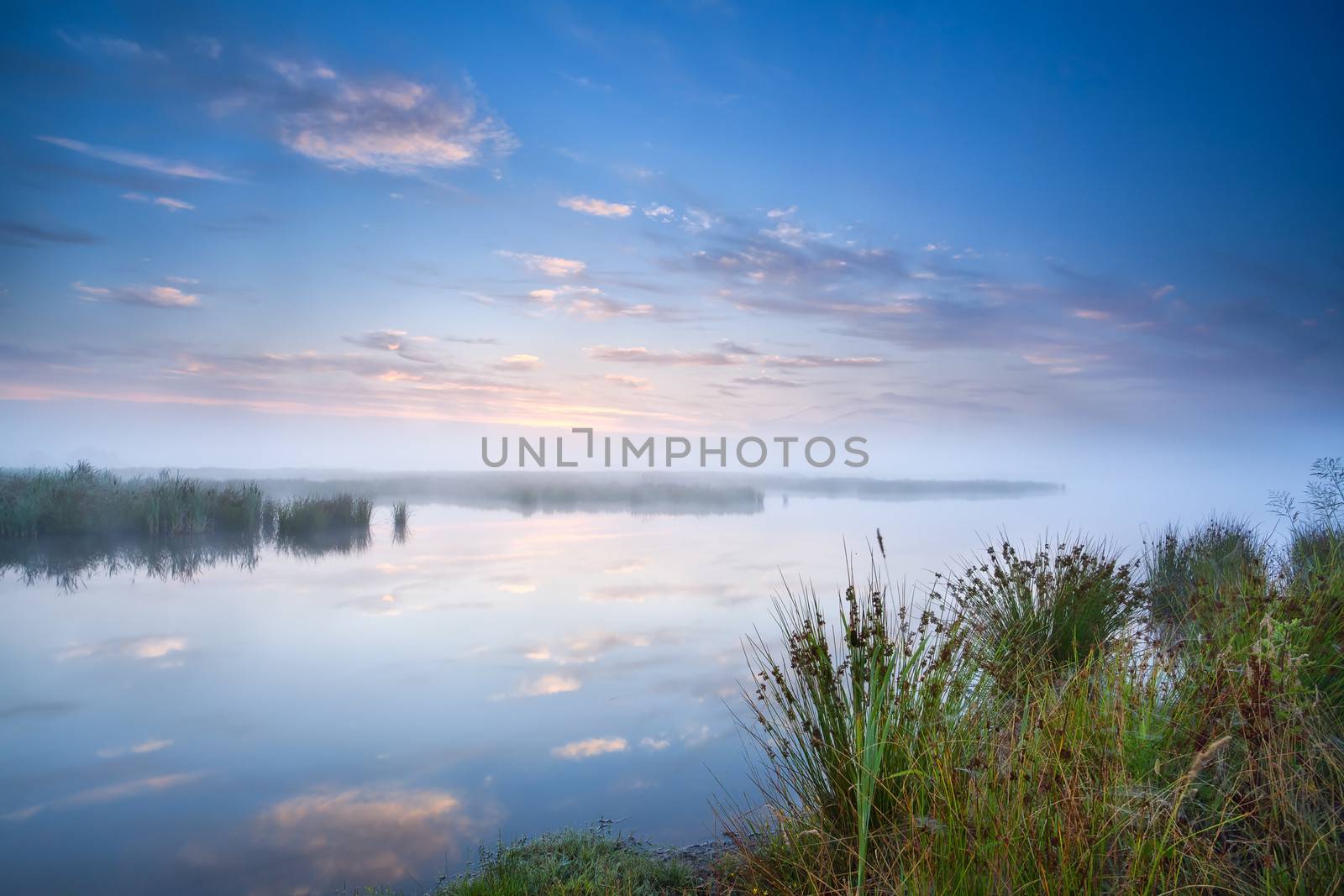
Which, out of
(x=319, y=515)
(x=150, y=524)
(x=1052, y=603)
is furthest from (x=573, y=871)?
(x=319, y=515)

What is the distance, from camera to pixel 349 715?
6559mm

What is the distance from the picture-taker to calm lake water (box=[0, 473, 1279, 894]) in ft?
14.2

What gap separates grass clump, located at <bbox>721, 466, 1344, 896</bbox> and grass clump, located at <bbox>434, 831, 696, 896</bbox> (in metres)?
0.46

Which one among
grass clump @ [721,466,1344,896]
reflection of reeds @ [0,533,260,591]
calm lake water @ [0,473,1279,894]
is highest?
grass clump @ [721,466,1344,896]

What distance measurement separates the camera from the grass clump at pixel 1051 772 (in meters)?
2.25

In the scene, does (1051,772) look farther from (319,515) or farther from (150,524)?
(319,515)

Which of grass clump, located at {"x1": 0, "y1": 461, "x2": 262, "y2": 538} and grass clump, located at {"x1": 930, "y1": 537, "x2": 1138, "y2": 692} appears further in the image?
grass clump, located at {"x1": 0, "y1": 461, "x2": 262, "y2": 538}

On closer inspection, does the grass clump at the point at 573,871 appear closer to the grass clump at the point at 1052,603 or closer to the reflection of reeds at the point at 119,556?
the grass clump at the point at 1052,603

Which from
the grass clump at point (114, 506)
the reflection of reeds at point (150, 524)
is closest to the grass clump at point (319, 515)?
the reflection of reeds at point (150, 524)

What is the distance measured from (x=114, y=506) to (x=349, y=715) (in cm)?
1411

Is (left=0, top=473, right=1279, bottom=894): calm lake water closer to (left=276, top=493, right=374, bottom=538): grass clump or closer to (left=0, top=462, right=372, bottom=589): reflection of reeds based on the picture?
(left=0, top=462, right=372, bottom=589): reflection of reeds

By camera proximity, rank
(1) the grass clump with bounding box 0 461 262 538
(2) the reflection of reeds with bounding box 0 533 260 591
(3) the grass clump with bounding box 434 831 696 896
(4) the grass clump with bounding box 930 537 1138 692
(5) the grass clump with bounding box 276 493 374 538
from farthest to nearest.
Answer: (5) the grass clump with bounding box 276 493 374 538 < (1) the grass clump with bounding box 0 461 262 538 < (2) the reflection of reeds with bounding box 0 533 260 591 < (4) the grass clump with bounding box 930 537 1138 692 < (3) the grass clump with bounding box 434 831 696 896

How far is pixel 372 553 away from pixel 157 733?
33.4 feet

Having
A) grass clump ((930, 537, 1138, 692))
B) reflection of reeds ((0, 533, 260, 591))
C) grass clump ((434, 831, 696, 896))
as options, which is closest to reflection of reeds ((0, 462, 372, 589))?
reflection of reeds ((0, 533, 260, 591))
